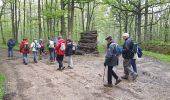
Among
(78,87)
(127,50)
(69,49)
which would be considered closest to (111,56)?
(127,50)

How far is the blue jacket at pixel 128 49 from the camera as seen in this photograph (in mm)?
14164

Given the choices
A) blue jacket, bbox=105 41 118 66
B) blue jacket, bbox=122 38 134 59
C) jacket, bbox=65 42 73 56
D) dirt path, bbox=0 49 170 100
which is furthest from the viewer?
jacket, bbox=65 42 73 56

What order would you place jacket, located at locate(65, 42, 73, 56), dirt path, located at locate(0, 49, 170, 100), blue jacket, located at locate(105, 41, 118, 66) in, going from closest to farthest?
dirt path, located at locate(0, 49, 170, 100), blue jacket, located at locate(105, 41, 118, 66), jacket, located at locate(65, 42, 73, 56)

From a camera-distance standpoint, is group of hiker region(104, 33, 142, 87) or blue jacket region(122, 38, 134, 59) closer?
group of hiker region(104, 33, 142, 87)

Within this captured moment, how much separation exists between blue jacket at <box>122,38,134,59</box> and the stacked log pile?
15.3 meters

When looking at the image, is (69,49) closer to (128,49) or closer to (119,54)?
(128,49)

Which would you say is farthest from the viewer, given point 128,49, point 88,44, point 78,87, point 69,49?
point 88,44

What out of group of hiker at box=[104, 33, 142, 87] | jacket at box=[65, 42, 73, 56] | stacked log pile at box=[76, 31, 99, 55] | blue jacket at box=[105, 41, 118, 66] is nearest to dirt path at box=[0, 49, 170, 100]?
group of hiker at box=[104, 33, 142, 87]

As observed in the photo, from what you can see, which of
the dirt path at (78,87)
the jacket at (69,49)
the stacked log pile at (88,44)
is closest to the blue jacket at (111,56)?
the dirt path at (78,87)

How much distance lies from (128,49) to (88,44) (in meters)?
15.8

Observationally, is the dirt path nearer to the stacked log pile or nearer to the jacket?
the jacket

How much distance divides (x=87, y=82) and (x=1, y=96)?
4144 millimetres

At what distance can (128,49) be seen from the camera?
46.8 feet

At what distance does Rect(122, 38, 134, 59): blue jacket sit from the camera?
14164 millimetres
